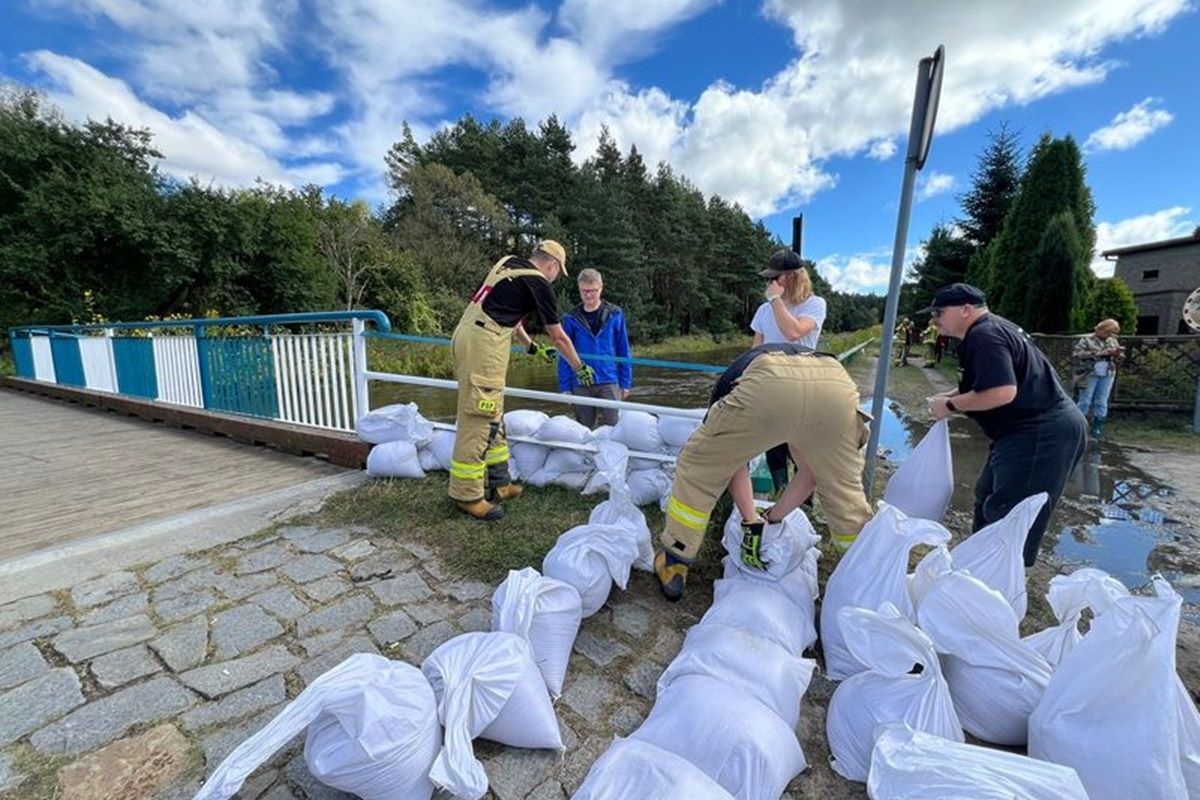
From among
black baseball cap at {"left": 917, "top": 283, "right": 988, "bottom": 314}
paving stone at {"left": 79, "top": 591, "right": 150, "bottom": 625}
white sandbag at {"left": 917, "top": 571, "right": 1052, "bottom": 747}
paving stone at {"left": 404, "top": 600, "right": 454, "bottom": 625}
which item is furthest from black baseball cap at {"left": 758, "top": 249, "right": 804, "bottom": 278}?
paving stone at {"left": 79, "top": 591, "right": 150, "bottom": 625}

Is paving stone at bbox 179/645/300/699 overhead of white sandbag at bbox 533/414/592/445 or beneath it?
beneath

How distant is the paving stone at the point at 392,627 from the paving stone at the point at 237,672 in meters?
0.25

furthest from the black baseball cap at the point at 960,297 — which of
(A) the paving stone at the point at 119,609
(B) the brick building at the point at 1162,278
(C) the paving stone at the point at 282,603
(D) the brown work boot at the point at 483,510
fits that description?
(B) the brick building at the point at 1162,278

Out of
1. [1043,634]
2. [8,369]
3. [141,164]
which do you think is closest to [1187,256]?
[1043,634]

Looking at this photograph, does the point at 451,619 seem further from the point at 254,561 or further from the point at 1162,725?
the point at 1162,725

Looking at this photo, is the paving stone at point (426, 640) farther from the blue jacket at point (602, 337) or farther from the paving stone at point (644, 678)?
the blue jacket at point (602, 337)

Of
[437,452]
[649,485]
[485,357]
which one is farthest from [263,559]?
[649,485]

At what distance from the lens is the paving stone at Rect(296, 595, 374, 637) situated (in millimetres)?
1869

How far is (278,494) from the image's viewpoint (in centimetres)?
313

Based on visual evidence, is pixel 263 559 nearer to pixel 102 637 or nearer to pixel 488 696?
pixel 102 637

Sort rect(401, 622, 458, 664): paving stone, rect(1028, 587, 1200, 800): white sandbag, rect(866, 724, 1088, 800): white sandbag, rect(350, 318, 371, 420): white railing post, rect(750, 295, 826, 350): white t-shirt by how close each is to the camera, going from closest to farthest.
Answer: rect(866, 724, 1088, 800): white sandbag
rect(1028, 587, 1200, 800): white sandbag
rect(401, 622, 458, 664): paving stone
rect(750, 295, 826, 350): white t-shirt
rect(350, 318, 371, 420): white railing post

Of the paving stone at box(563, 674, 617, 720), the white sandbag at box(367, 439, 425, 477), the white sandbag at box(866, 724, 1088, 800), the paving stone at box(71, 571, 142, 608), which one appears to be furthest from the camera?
the white sandbag at box(367, 439, 425, 477)

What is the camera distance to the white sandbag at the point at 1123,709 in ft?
3.55

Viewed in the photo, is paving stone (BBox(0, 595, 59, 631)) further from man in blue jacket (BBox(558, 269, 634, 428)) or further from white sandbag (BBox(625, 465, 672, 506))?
man in blue jacket (BBox(558, 269, 634, 428))
